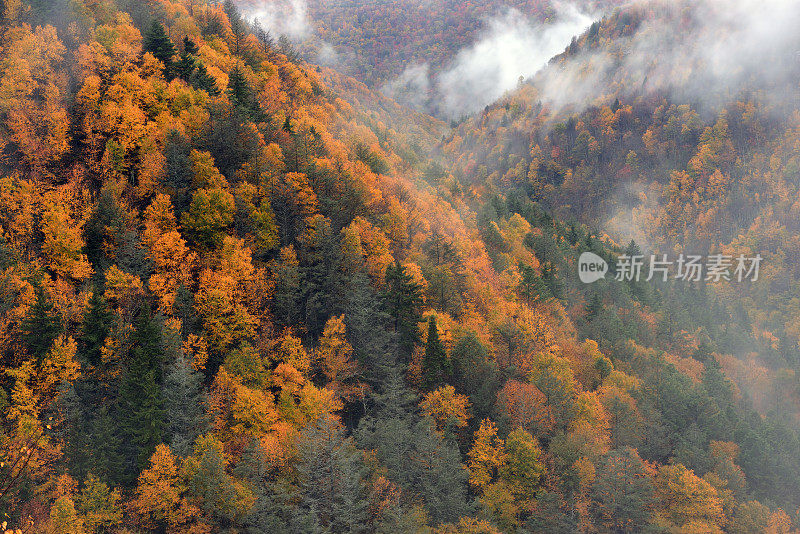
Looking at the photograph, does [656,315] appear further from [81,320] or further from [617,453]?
[81,320]

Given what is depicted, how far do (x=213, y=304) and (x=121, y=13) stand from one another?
148ft

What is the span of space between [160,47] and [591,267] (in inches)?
4049

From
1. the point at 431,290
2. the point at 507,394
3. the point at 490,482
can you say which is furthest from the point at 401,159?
the point at 490,482

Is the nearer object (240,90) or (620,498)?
(620,498)

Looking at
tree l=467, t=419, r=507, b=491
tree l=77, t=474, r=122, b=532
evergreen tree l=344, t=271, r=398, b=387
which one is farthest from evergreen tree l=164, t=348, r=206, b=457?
tree l=467, t=419, r=507, b=491

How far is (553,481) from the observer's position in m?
54.6

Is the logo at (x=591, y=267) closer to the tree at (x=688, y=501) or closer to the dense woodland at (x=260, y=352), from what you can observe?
the dense woodland at (x=260, y=352)

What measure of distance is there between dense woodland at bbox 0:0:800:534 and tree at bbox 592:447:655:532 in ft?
0.93

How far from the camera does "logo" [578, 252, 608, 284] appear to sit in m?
123

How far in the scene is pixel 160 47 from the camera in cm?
6712

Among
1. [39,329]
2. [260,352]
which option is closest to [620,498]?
[260,352]

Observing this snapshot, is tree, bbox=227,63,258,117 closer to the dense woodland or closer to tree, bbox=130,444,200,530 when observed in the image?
the dense woodland

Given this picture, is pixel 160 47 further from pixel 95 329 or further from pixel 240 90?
pixel 95 329

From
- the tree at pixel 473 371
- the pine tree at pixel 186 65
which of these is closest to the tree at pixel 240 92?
the pine tree at pixel 186 65
